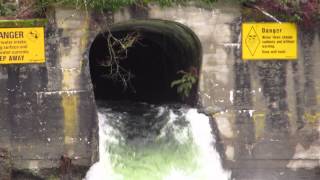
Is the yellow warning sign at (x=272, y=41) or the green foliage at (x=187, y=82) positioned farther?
the green foliage at (x=187, y=82)

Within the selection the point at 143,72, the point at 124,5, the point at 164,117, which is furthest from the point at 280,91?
the point at 143,72

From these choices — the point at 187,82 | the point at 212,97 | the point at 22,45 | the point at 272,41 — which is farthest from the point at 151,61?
the point at 22,45

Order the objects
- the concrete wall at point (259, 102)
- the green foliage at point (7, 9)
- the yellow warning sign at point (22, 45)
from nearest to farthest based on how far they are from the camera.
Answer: the yellow warning sign at point (22, 45) < the green foliage at point (7, 9) < the concrete wall at point (259, 102)

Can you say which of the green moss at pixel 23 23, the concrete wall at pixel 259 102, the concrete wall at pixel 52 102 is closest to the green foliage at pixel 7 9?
the green moss at pixel 23 23

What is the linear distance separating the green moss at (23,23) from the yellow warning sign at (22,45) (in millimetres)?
68

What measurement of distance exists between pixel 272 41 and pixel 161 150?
284 centimetres

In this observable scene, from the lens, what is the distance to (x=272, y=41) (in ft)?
35.1

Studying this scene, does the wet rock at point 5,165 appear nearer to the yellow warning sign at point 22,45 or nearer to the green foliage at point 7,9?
the yellow warning sign at point 22,45

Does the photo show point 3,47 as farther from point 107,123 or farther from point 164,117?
point 164,117

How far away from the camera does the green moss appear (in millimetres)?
10023

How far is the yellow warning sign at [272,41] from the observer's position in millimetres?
10625

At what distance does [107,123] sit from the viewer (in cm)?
1126

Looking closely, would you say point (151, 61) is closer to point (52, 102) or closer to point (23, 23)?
point (52, 102)

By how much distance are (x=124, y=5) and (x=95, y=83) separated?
744 cm
